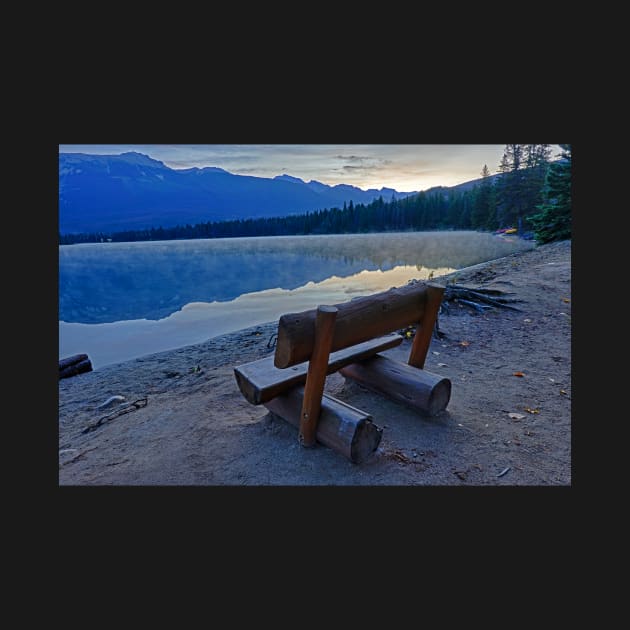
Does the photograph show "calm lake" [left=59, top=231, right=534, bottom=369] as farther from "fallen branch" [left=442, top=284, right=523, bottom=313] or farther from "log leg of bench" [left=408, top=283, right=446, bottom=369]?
"fallen branch" [left=442, top=284, right=523, bottom=313]

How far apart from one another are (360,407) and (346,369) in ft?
2.15

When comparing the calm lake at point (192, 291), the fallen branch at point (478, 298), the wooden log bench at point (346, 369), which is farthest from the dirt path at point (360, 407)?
the calm lake at point (192, 291)

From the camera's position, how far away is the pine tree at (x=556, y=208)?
805 inches

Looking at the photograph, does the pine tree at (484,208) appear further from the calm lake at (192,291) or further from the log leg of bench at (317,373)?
the log leg of bench at (317,373)

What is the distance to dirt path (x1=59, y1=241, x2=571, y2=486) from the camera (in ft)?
11.5

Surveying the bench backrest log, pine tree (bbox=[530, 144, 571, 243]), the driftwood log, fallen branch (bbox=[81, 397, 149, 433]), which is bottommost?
the driftwood log

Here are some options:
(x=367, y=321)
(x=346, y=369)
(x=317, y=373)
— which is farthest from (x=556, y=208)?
(x=317, y=373)

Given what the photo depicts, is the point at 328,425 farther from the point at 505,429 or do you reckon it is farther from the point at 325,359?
the point at 505,429

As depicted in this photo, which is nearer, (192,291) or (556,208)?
(192,291)

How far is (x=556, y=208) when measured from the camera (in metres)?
20.4

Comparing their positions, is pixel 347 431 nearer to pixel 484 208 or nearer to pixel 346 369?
pixel 346 369

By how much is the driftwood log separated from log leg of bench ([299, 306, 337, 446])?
6.80m

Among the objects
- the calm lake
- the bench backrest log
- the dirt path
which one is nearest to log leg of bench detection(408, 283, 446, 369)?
the bench backrest log

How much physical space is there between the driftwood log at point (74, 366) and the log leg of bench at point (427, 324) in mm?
7431
